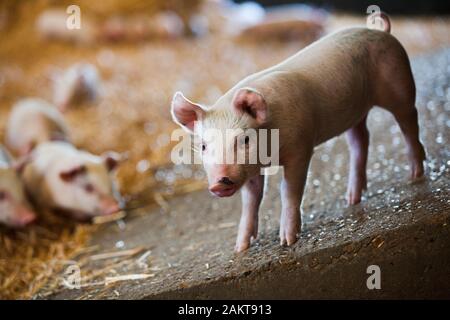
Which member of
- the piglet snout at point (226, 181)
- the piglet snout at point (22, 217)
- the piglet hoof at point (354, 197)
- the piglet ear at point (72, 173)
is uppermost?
the piglet ear at point (72, 173)

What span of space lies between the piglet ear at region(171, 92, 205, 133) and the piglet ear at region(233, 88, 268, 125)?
5.4 inches

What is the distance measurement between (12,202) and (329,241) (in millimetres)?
→ 2202

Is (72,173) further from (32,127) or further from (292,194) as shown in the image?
(292,194)

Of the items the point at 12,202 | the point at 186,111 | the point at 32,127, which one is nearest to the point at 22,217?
the point at 12,202

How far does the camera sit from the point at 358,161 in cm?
276

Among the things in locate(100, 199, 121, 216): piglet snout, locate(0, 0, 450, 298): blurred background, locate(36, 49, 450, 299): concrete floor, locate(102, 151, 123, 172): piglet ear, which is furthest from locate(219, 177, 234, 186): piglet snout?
locate(102, 151, 123, 172): piglet ear

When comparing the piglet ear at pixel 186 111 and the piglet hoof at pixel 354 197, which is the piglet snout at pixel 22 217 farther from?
the piglet hoof at pixel 354 197

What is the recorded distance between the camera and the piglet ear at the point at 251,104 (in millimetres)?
2156

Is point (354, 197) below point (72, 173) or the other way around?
below

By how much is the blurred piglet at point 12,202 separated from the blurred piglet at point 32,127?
1.88 ft

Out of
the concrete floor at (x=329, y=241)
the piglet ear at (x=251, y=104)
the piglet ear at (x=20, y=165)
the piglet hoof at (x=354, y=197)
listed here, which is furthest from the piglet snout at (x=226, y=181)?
the piglet ear at (x=20, y=165)

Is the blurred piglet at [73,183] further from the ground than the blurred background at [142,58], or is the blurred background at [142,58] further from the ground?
the blurred background at [142,58]

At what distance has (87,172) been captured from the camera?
394 centimetres
